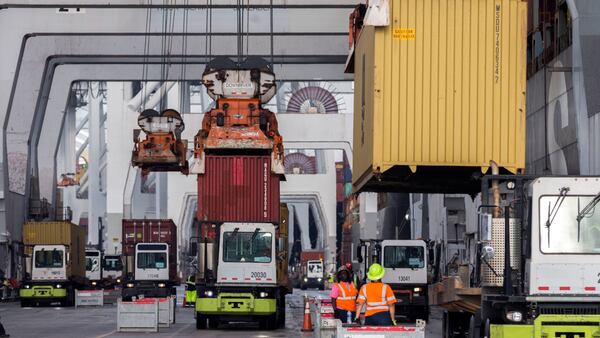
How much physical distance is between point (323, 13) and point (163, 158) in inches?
410

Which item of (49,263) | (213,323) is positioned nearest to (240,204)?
(213,323)

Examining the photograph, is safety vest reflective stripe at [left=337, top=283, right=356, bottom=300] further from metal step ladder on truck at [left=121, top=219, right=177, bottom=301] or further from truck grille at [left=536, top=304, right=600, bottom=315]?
metal step ladder on truck at [left=121, top=219, right=177, bottom=301]

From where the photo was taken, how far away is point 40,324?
3334 cm

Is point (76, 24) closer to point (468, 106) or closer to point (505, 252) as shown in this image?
point (468, 106)

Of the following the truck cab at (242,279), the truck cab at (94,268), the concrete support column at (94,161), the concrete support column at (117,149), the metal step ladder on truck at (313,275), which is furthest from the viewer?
the concrete support column at (94,161)

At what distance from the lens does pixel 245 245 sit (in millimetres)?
30297

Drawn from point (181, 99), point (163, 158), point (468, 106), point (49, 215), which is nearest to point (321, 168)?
point (181, 99)

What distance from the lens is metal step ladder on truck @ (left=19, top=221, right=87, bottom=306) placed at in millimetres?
49531

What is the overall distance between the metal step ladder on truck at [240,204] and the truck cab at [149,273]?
1042cm

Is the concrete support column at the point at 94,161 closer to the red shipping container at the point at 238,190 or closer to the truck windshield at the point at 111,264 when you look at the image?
the truck windshield at the point at 111,264

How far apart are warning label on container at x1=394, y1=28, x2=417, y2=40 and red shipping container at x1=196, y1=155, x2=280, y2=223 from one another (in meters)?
12.6

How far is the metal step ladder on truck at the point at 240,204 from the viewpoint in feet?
98.5

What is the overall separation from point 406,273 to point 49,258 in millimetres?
20610

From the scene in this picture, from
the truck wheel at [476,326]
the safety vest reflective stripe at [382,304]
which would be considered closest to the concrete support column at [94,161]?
the truck wheel at [476,326]
